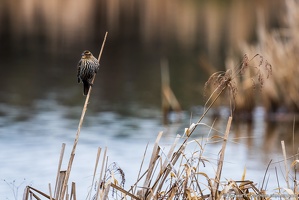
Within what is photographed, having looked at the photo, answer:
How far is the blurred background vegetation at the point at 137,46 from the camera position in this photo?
39.8 ft

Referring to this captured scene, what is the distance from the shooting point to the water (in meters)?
8.05

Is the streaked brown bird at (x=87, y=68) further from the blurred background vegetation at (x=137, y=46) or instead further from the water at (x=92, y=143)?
the blurred background vegetation at (x=137, y=46)

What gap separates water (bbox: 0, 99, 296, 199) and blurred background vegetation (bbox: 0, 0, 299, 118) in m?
0.85

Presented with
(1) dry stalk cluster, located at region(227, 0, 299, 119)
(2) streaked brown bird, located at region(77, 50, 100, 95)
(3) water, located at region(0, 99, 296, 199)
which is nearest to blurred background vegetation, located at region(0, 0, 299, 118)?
(1) dry stalk cluster, located at region(227, 0, 299, 119)

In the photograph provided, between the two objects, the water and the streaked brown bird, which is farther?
the water

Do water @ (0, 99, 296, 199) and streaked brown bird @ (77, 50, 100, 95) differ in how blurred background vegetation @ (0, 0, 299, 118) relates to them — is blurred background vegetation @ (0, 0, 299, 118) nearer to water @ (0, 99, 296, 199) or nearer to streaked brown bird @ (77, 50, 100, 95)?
water @ (0, 99, 296, 199)

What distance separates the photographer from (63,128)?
11578mm

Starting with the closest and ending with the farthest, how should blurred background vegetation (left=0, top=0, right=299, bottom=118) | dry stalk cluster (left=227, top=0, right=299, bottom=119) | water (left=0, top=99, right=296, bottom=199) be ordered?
water (left=0, top=99, right=296, bottom=199) < dry stalk cluster (left=227, top=0, right=299, bottom=119) < blurred background vegetation (left=0, top=0, right=299, bottom=118)

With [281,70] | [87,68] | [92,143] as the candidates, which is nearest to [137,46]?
[281,70]

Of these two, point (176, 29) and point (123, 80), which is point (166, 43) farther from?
point (123, 80)

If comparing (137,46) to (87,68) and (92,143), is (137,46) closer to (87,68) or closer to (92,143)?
(92,143)

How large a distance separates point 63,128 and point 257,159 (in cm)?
343

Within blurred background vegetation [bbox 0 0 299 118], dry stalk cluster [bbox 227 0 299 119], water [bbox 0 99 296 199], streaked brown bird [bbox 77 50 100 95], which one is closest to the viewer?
streaked brown bird [bbox 77 50 100 95]

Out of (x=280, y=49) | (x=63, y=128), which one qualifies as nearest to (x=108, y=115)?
(x=63, y=128)
